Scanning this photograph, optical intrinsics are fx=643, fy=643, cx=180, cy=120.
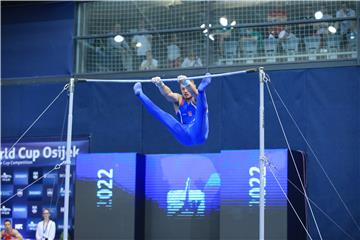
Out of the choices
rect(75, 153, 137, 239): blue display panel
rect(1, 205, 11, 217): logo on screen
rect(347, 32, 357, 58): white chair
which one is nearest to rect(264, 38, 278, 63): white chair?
rect(347, 32, 357, 58): white chair

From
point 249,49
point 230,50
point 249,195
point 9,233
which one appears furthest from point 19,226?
point 249,49

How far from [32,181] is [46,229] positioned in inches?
47.3

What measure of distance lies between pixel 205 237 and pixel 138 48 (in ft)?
11.9

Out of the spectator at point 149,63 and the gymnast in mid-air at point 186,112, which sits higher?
the spectator at point 149,63

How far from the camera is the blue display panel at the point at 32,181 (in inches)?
423

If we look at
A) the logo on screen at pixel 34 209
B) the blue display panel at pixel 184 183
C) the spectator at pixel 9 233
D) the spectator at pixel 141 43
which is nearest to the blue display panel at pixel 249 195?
the blue display panel at pixel 184 183

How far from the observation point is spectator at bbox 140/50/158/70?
10812 millimetres

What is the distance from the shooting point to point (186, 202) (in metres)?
9.20

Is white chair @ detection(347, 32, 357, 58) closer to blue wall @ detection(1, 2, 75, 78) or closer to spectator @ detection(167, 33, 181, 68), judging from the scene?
spectator @ detection(167, 33, 181, 68)

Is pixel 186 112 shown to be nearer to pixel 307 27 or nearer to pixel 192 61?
pixel 192 61

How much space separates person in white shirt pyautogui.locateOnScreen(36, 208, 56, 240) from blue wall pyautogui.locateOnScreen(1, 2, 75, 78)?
2.57m

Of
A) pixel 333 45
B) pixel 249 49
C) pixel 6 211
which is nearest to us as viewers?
pixel 333 45

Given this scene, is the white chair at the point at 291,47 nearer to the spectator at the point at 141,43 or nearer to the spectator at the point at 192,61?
the spectator at the point at 192,61

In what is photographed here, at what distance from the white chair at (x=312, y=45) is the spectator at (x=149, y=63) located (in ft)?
8.25
